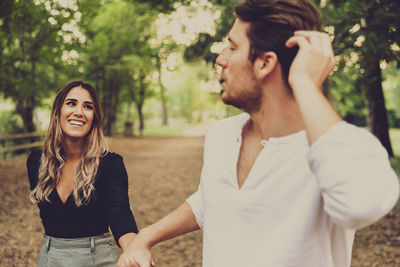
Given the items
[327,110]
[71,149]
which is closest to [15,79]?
[71,149]

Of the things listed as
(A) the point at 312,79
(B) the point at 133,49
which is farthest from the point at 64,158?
(B) the point at 133,49

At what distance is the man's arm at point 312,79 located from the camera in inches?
43.9

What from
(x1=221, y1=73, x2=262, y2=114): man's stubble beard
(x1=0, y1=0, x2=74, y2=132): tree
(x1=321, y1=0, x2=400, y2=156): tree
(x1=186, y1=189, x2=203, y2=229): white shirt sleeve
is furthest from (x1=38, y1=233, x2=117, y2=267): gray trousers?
(x1=0, y1=0, x2=74, y2=132): tree

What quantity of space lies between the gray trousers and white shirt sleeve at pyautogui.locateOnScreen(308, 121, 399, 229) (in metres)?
1.97

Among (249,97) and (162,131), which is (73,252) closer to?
(249,97)

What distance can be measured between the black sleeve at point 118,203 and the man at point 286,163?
3.44 ft

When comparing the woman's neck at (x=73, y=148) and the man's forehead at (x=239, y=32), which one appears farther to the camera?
the woman's neck at (x=73, y=148)

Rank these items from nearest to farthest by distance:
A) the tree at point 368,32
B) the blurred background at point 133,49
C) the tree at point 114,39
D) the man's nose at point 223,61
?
the man's nose at point 223,61 < the tree at point 368,32 < the blurred background at point 133,49 < the tree at point 114,39

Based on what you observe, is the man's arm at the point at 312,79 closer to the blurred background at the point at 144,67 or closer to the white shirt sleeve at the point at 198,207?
the white shirt sleeve at the point at 198,207

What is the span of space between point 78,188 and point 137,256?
3.34ft

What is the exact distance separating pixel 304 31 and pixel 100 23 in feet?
80.6

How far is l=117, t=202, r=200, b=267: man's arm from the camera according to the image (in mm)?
1736

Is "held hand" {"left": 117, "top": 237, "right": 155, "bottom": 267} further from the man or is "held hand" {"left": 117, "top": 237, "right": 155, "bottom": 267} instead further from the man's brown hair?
the man's brown hair

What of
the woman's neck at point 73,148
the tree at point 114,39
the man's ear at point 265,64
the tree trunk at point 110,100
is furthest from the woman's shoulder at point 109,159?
the tree trunk at point 110,100
